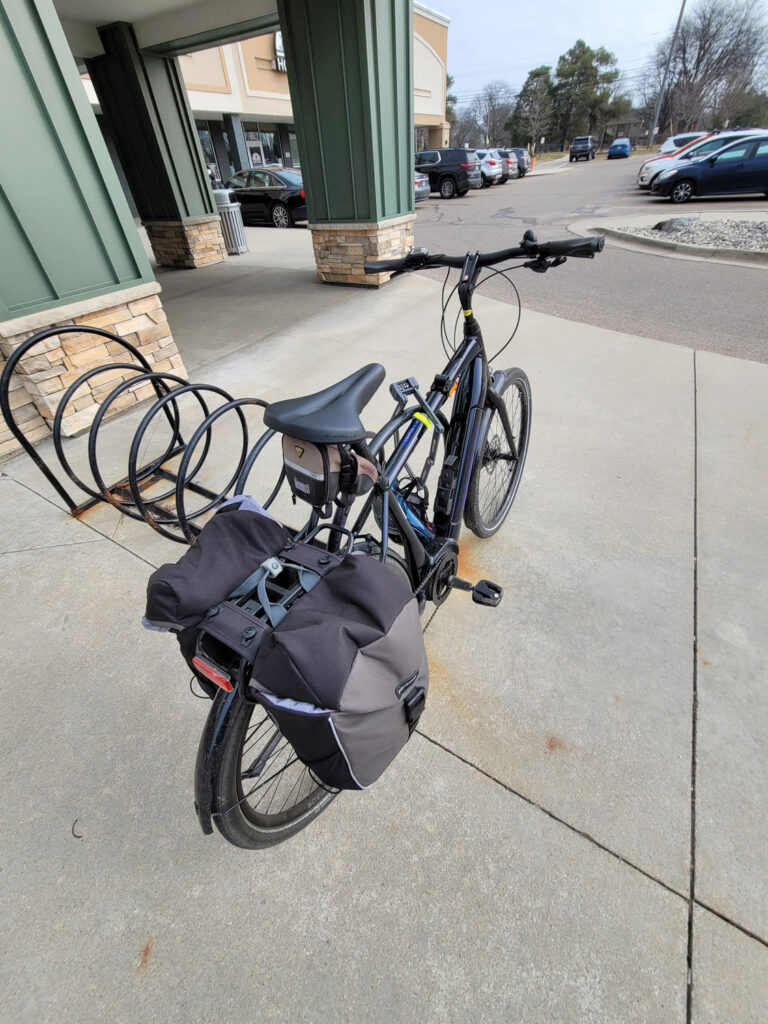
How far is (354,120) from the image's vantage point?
5.52m

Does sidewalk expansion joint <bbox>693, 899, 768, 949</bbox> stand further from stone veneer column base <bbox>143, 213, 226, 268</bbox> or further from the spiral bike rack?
stone veneer column base <bbox>143, 213, 226, 268</bbox>

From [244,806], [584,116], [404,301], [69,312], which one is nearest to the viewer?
[244,806]

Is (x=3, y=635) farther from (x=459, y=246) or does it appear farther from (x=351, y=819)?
(x=459, y=246)

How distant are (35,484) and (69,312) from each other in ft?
4.03

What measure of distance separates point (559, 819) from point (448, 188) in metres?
20.2

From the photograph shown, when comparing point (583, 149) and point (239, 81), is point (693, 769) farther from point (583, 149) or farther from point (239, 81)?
point (583, 149)

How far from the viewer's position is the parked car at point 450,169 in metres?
16.7

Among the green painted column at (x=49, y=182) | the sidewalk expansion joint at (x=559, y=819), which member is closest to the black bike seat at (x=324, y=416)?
the sidewalk expansion joint at (x=559, y=819)

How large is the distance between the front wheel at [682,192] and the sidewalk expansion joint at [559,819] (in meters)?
15.3

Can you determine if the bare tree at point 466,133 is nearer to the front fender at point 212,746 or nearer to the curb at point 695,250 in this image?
the curb at point 695,250

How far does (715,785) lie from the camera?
1.52 m

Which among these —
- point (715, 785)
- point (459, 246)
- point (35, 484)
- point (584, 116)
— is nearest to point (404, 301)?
point (459, 246)

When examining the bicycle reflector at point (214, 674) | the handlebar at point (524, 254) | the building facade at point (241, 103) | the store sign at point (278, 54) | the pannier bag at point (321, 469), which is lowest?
the bicycle reflector at point (214, 674)

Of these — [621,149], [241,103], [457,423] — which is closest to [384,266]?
[457,423]
